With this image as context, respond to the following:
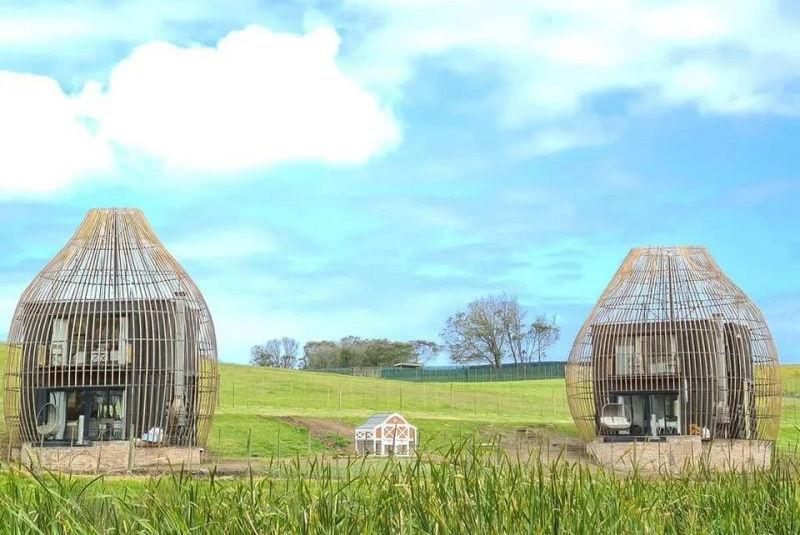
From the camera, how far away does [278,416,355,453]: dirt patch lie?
29656 mm

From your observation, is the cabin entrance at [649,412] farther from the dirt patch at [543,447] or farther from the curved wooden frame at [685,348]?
Result: the dirt patch at [543,447]

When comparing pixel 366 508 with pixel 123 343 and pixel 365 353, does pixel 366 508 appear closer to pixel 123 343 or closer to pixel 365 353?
pixel 123 343

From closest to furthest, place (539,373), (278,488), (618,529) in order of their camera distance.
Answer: (618,529), (278,488), (539,373)

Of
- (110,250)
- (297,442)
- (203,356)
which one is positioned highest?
(110,250)

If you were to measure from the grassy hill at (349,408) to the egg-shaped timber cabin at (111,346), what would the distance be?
6.18 feet

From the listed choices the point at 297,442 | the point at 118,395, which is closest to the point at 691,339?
the point at 297,442

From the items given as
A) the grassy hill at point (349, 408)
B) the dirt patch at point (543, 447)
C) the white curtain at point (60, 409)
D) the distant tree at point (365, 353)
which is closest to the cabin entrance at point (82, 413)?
the white curtain at point (60, 409)

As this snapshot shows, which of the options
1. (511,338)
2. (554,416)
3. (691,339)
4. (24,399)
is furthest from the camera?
(511,338)

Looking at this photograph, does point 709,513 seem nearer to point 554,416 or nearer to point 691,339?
point 691,339

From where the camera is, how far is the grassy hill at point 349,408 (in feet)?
96.6

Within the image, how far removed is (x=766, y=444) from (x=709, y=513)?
63.2 ft

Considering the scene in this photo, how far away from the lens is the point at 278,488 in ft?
26.8

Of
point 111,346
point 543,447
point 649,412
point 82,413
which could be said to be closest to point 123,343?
point 111,346

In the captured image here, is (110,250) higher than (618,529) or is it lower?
higher
